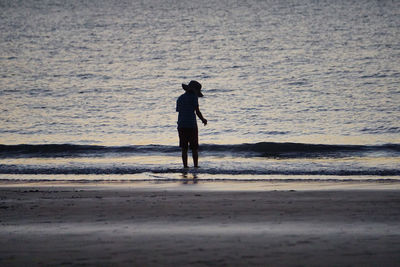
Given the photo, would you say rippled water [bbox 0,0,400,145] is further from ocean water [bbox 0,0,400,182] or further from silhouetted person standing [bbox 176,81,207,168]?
silhouetted person standing [bbox 176,81,207,168]

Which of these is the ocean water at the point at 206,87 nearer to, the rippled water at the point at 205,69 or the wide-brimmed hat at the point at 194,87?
the rippled water at the point at 205,69

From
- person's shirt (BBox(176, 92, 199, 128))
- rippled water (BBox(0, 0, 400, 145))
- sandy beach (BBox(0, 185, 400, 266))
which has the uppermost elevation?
rippled water (BBox(0, 0, 400, 145))

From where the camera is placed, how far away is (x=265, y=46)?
4681cm

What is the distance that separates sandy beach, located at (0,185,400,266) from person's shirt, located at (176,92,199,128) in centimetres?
362

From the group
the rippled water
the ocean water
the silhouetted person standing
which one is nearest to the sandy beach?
the ocean water

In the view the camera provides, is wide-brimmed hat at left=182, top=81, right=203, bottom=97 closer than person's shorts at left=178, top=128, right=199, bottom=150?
Yes

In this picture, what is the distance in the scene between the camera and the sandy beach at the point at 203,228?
13.5ft

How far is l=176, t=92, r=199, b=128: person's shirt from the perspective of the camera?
10867 mm

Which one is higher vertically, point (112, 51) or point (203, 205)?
point (112, 51)

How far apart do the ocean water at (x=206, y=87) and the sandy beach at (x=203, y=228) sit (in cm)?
315

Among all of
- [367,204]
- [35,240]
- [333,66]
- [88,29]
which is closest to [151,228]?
[35,240]

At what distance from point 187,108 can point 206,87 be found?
2390 cm

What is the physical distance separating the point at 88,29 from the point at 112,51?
1003 centimetres

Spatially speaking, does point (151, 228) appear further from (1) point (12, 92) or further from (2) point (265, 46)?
(2) point (265, 46)
